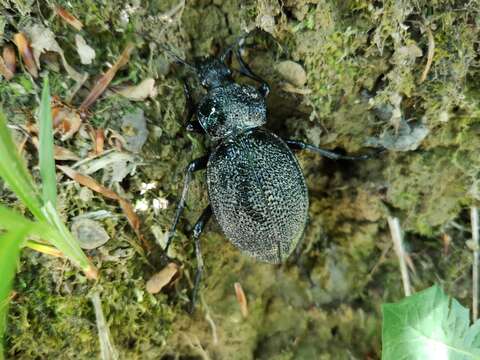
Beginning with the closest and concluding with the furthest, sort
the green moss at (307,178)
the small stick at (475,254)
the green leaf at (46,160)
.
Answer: the green leaf at (46,160) < the green moss at (307,178) < the small stick at (475,254)

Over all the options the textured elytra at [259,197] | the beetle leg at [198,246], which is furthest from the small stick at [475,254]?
the beetle leg at [198,246]

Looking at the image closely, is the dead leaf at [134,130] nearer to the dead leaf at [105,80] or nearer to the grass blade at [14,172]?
the dead leaf at [105,80]

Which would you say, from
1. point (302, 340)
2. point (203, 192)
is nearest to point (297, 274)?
point (302, 340)

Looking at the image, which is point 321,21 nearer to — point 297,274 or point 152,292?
point 297,274

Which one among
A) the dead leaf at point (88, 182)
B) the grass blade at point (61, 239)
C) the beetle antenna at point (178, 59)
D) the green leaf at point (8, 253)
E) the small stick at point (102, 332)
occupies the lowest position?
the small stick at point (102, 332)

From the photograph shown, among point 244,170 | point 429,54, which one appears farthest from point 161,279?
point 429,54

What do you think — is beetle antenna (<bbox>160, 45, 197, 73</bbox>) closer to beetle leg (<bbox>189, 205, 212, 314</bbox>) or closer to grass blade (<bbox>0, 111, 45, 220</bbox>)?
beetle leg (<bbox>189, 205, 212, 314</bbox>)
